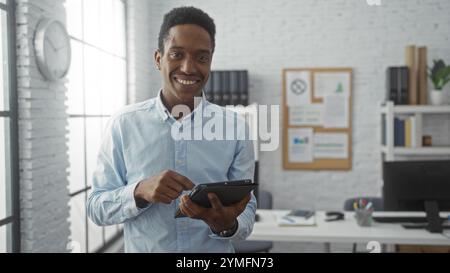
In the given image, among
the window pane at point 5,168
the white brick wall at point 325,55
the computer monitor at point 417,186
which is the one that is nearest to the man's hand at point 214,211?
the window pane at point 5,168

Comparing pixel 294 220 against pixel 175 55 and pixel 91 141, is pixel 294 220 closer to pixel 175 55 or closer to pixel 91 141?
pixel 91 141

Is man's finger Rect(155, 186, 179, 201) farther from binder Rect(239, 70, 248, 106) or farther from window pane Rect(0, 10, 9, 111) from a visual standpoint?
binder Rect(239, 70, 248, 106)

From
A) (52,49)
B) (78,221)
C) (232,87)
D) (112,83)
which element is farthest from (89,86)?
(232,87)

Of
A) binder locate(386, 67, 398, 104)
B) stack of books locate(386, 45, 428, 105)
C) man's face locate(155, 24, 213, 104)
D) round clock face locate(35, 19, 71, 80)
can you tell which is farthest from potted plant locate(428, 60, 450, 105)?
man's face locate(155, 24, 213, 104)

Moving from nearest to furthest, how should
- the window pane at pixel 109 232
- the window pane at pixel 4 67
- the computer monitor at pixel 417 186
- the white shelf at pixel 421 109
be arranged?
the window pane at pixel 4 67 → the computer monitor at pixel 417 186 → the window pane at pixel 109 232 → the white shelf at pixel 421 109

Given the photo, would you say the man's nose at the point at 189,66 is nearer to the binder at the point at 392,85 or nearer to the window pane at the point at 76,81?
the window pane at the point at 76,81

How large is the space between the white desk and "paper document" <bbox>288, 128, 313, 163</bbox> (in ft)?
4.60

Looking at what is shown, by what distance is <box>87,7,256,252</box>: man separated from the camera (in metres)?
0.90

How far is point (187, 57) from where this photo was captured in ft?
2.90

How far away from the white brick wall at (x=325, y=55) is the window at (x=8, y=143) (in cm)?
207

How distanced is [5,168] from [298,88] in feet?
8.76

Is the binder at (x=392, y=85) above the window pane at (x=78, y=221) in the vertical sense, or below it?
above

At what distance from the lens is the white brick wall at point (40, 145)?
1.71 m
